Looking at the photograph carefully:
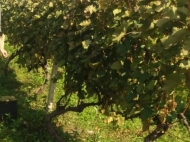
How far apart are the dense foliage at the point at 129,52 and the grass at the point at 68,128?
6.03ft

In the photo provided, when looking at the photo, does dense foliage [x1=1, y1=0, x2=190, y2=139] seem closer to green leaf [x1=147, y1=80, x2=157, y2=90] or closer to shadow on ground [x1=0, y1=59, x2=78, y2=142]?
green leaf [x1=147, y1=80, x2=157, y2=90]

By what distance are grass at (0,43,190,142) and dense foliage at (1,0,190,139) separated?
6.03ft

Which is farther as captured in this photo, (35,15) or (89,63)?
(35,15)

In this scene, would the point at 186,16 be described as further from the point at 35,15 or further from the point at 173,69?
the point at 35,15

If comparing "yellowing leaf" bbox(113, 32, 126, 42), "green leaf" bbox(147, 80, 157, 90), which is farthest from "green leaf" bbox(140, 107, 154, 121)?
"yellowing leaf" bbox(113, 32, 126, 42)

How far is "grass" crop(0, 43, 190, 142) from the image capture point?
6.73 m

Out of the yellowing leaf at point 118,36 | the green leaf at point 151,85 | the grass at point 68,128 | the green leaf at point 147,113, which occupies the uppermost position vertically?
the yellowing leaf at point 118,36

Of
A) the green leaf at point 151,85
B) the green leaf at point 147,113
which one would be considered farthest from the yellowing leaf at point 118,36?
the green leaf at point 147,113

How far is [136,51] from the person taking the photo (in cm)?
378

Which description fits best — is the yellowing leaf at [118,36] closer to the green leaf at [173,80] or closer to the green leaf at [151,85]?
the green leaf at [151,85]

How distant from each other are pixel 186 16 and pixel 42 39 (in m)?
4.82

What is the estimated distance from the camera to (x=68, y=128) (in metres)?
7.48

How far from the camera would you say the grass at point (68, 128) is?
673 centimetres

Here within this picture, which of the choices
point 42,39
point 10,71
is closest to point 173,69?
point 42,39
